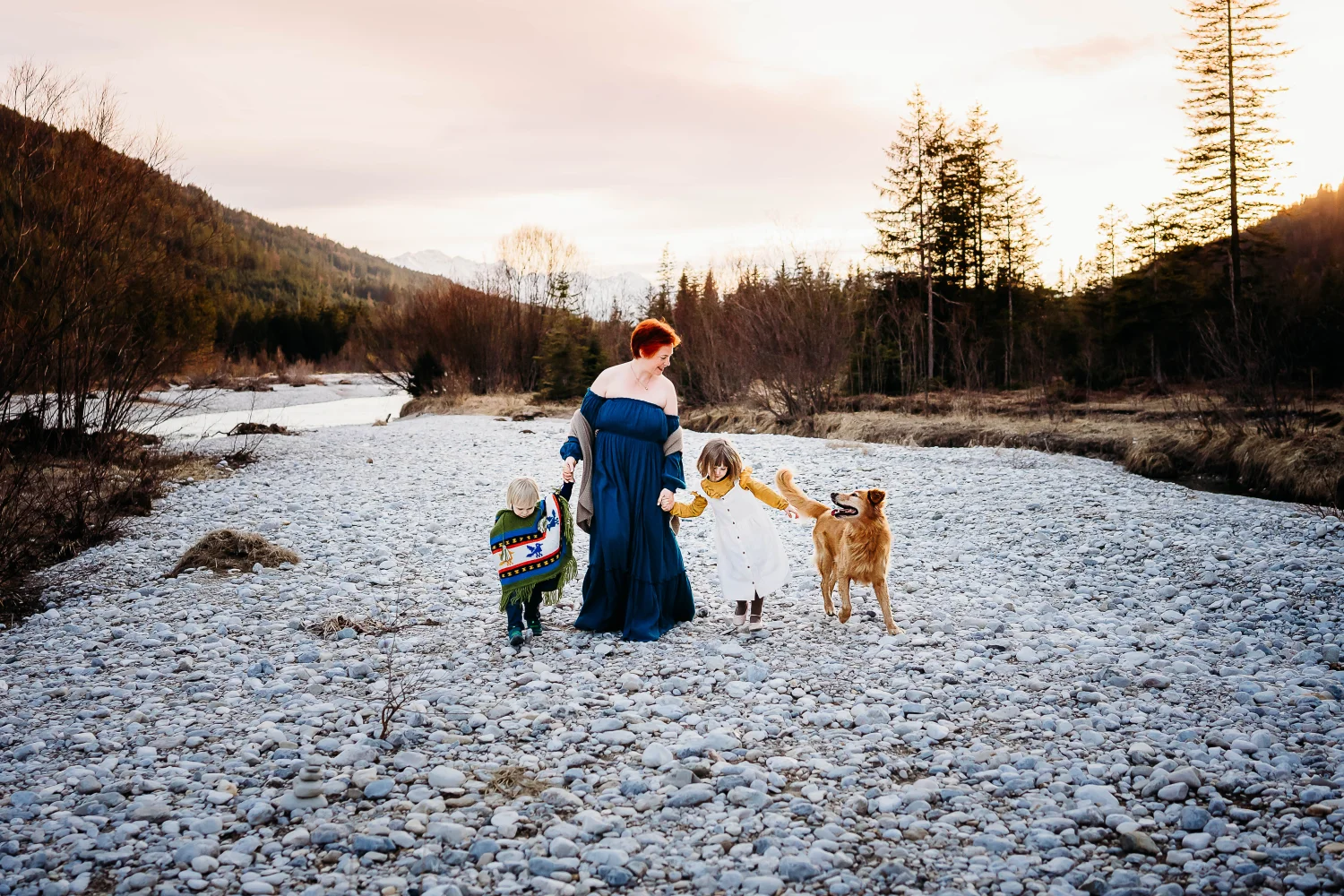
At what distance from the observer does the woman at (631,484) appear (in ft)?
17.2

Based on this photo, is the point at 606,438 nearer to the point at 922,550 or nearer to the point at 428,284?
the point at 922,550

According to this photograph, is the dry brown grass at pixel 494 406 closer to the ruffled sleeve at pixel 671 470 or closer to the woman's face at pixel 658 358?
the ruffled sleeve at pixel 671 470

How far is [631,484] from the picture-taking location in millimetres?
5297

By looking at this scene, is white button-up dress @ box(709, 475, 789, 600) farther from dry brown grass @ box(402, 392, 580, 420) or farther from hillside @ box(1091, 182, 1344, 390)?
hillside @ box(1091, 182, 1344, 390)

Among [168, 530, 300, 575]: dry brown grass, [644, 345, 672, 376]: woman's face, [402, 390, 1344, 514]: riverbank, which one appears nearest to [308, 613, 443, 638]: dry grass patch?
[168, 530, 300, 575]: dry brown grass

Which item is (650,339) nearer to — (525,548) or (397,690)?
(525,548)

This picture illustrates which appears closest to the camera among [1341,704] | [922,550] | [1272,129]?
[1341,704]

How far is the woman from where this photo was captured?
5254 mm

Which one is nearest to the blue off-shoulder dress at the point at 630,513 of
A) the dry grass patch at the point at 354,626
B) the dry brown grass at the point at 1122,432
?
the dry grass patch at the point at 354,626

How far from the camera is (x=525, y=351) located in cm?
3328

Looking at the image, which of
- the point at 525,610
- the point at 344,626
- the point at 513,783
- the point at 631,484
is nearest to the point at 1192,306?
the point at 631,484

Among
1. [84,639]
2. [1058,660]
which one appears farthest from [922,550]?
[84,639]

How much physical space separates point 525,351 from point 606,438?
28.7 meters

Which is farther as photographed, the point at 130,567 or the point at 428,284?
the point at 428,284
